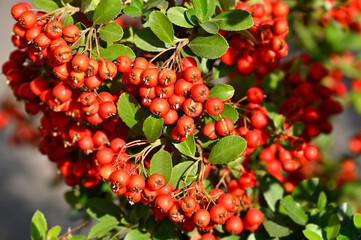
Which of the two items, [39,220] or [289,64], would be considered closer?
[39,220]

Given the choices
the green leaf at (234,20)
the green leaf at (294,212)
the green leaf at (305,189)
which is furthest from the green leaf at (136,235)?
the green leaf at (234,20)

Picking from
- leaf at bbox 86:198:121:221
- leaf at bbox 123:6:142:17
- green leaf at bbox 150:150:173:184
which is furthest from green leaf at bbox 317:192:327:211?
leaf at bbox 123:6:142:17

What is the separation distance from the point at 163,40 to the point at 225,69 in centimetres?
30

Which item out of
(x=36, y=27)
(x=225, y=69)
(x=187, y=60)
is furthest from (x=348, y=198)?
(x=36, y=27)

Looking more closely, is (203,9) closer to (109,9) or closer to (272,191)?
(109,9)

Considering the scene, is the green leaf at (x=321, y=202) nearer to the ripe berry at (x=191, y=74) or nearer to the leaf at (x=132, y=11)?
the ripe berry at (x=191, y=74)

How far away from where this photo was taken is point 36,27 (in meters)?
1.10

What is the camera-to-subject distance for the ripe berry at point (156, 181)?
3.32ft

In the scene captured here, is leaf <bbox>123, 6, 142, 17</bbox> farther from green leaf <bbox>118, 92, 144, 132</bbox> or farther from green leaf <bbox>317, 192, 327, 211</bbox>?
green leaf <bbox>317, 192, 327, 211</bbox>

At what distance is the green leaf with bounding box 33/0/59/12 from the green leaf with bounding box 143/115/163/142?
47 cm

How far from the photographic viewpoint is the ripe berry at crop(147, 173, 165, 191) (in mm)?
1013

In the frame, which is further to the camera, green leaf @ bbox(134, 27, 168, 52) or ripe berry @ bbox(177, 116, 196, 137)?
green leaf @ bbox(134, 27, 168, 52)

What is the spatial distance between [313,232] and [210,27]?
0.66m

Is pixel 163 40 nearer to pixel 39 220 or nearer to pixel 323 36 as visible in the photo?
pixel 39 220
